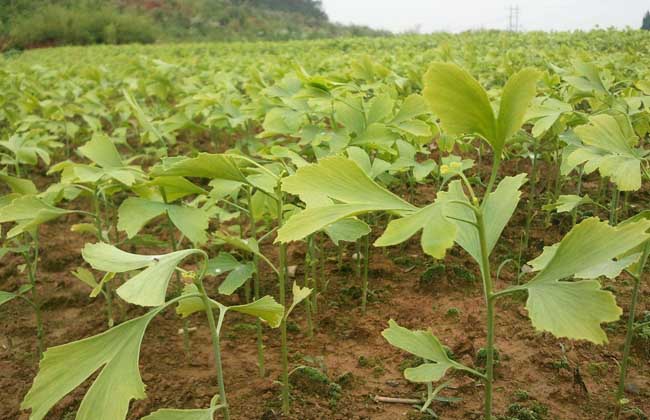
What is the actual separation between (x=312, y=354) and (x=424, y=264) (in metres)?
0.73

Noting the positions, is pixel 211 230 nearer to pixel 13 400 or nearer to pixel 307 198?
pixel 13 400

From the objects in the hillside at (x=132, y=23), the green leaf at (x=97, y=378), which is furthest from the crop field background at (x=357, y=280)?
the hillside at (x=132, y=23)

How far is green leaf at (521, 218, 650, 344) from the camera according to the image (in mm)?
869

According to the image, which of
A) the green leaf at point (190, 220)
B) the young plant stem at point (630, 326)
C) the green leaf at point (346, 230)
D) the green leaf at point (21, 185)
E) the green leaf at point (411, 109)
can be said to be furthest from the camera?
the green leaf at point (21, 185)

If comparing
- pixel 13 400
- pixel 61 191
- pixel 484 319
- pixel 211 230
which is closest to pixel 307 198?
pixel 484 319

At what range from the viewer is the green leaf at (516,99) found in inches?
36.7

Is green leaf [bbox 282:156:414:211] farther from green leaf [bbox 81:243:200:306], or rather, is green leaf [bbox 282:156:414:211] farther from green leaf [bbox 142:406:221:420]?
green leaf [bbox 142:406:221:420]

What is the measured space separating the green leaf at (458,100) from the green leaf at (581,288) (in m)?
0.22

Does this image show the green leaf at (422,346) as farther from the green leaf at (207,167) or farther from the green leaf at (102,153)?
the green leaf at (102,153)

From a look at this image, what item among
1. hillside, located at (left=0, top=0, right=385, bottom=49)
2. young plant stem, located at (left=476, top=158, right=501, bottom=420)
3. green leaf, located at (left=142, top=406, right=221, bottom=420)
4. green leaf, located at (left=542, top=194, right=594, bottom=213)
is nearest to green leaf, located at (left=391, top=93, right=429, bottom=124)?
green leaf, located at (left=542, top=194, right=594, bottom=213)

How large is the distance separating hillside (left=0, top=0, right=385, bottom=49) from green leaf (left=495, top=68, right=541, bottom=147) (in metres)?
27.0

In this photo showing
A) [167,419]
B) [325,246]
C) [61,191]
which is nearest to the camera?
[167,419]

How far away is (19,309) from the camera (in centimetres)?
253

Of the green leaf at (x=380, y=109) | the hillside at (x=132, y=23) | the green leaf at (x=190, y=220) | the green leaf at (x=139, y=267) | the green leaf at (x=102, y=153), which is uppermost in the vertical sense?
the hillside at (x=132, y=23)
